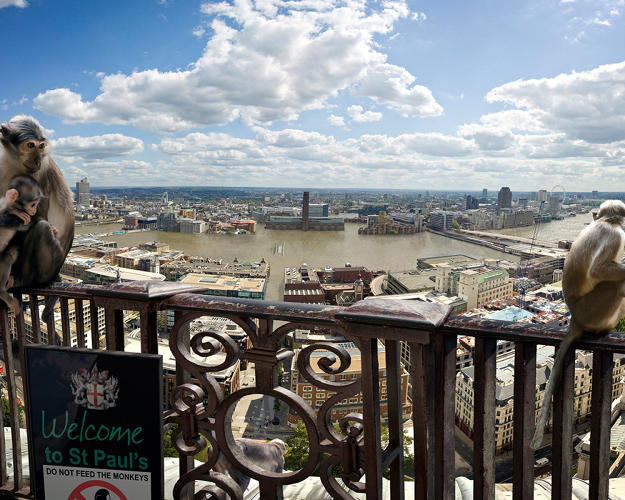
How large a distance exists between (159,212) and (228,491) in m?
37.4

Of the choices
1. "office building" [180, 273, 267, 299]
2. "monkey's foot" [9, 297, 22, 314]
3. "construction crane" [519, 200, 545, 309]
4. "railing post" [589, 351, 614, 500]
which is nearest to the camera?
"railing post" [589, 351, 614, 500]

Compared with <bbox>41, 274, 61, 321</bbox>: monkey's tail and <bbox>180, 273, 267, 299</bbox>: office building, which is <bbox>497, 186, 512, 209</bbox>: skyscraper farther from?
<bbox>41, 274, 61, 321</bbox>: monkey's tail

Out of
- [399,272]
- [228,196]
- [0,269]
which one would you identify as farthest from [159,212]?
[0,269]

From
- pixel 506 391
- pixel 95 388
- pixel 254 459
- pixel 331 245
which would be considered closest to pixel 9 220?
pixel 95 388

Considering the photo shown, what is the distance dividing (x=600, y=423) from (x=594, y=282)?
23 centimetres

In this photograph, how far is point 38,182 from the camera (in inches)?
51.3

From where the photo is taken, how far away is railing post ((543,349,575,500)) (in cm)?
73

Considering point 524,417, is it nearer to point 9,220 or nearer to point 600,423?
point 600,423

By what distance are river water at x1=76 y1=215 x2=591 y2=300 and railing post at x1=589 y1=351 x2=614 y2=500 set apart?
24.4 metres

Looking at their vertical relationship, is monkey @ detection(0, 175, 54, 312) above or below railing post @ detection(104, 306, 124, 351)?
above

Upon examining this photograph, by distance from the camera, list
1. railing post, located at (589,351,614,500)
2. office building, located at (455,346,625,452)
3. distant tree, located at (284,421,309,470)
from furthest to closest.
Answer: office building, located at (455,346,625,452), distant tree, located at (284,421,309,470), railing post, located at (589,351,614,500)

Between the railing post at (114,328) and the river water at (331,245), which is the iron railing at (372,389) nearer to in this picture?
the railing post at (114,328)

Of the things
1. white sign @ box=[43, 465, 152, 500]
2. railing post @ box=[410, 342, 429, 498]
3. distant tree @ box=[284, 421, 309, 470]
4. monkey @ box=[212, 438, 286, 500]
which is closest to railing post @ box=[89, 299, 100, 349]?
white sign @ box=[43, 465, 152, 500]

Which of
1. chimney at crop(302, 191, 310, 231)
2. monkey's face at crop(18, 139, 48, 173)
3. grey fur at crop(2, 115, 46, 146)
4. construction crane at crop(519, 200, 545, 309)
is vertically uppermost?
grey fur at crop(2, 115, 46, 146)
